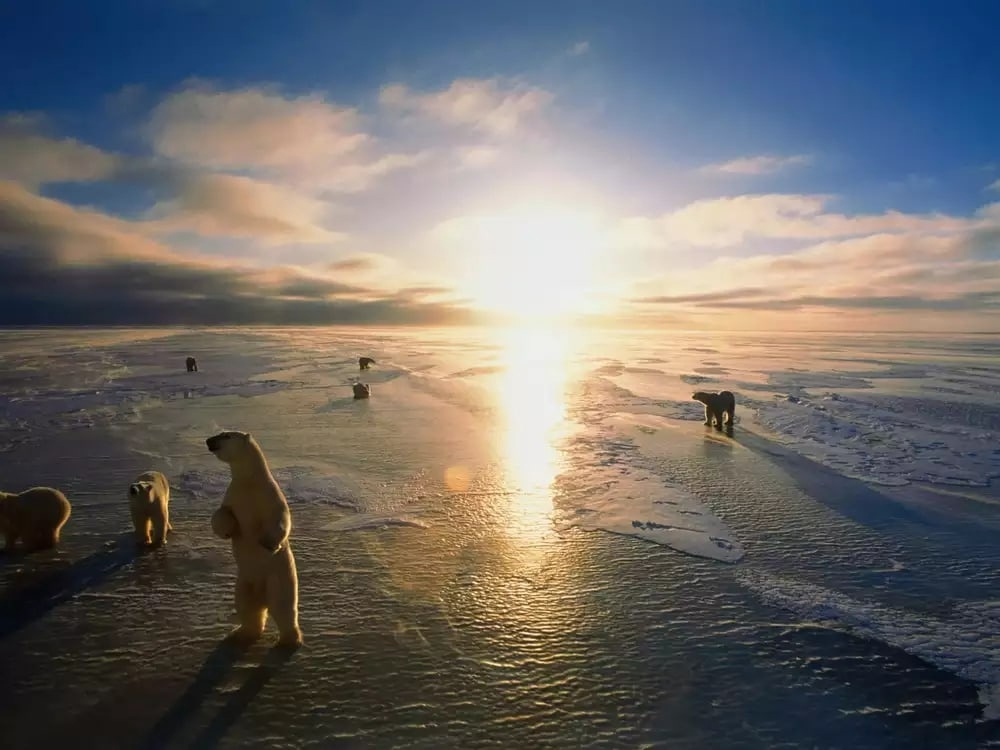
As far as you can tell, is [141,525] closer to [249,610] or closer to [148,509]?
[148,509]

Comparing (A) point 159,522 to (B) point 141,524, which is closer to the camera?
(B) point 141,524

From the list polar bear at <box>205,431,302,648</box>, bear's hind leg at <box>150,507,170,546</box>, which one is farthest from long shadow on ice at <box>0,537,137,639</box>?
polar bear at <box>205,431,302,648</box>

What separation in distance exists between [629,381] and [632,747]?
22.1 m

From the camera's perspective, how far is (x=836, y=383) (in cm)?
2453

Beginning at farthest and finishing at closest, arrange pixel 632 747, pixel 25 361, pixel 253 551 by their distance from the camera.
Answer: pixel 25 361 → pixel 253 551 → pixel 632 747

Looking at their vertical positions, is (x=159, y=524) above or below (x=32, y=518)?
below

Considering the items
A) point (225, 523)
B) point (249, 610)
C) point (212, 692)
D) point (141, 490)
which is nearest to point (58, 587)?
point (141, 490)

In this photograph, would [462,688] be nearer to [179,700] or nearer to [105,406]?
[179,700]

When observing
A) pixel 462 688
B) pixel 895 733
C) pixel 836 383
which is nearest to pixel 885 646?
pixel 895 733

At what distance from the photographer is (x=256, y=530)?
4.40 m

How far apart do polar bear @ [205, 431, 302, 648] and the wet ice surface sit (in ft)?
1.24

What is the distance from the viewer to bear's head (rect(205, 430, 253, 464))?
4312 mm

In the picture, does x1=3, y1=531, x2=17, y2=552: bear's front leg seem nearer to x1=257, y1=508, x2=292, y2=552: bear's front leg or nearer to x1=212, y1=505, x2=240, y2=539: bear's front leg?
x1=212, y1=505, x2=240, y2=539: bear's front leg

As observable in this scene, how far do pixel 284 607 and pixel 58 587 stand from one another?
9.15 ft
